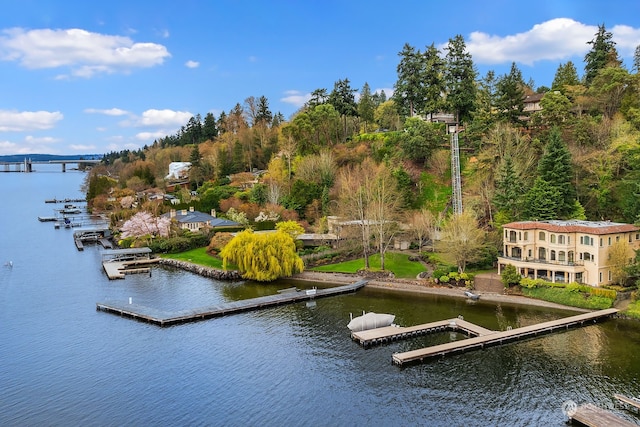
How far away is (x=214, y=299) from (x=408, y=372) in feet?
75.2

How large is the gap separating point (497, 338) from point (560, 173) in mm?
25044

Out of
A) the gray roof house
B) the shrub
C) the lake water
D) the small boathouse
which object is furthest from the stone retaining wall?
the shrub

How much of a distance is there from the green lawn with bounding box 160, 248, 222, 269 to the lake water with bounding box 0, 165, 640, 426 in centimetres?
1445

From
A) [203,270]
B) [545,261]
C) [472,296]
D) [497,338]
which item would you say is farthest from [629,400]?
[203,270]

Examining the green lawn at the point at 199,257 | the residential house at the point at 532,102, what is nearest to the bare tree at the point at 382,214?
the green lawn at the point at 199,257

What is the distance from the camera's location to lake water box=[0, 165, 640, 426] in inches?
1046

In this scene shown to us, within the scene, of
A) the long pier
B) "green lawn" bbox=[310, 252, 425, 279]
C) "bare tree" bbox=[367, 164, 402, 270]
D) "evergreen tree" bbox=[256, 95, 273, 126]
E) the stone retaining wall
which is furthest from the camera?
"evergreen tree" bbox=[256, 95, 273, 126]

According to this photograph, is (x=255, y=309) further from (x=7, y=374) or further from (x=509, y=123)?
(x=509, y=123)

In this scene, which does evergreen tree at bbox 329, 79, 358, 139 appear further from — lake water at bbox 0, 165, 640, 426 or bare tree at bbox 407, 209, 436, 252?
lake water at bbox 0, 165, 640, 426

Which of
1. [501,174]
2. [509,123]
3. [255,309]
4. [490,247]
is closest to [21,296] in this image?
[255,309]

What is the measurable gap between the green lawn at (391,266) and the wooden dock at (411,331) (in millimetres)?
13932

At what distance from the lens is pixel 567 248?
45812 mm

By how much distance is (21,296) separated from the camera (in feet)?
165

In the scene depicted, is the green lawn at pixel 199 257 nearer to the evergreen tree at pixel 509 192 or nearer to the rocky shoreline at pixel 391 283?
the rocky shoreline at pixel 391 283
